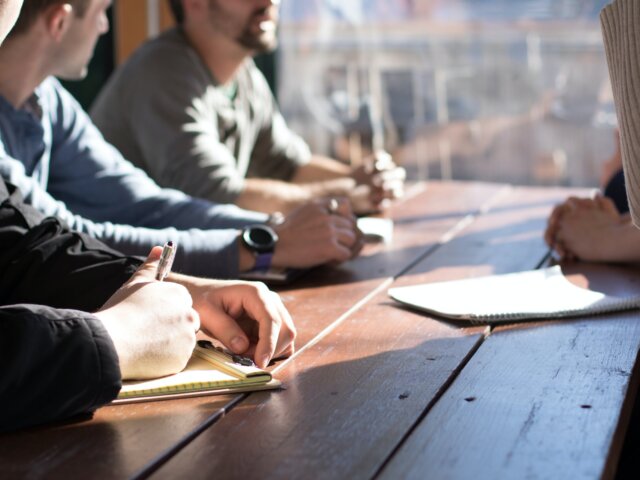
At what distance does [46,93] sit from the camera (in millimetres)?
1936

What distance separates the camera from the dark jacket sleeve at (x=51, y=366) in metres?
0.95

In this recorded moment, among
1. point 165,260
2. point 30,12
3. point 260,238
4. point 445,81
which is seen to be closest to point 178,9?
point 30,12

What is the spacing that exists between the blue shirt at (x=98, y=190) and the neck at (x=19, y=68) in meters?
0.03

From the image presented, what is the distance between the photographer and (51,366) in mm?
969

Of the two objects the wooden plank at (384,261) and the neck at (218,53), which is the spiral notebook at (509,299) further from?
the neck at (218,53)

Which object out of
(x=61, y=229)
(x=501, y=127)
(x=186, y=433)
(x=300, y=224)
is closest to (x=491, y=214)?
(x=300, y=224)

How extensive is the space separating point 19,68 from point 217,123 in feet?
3.20

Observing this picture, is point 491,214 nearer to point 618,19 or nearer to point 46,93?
point 46,93

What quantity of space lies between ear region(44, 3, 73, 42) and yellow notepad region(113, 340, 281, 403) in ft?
2.91

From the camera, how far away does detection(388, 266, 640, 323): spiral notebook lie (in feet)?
4.57

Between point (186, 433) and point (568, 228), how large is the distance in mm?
1065

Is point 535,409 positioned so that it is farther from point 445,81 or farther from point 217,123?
point 445,81

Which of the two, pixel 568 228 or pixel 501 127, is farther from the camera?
pixel 501 127

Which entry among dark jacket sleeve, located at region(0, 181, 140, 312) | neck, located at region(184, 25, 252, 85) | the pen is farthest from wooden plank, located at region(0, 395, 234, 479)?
neck, located at region(184, 25, 252, 85)
